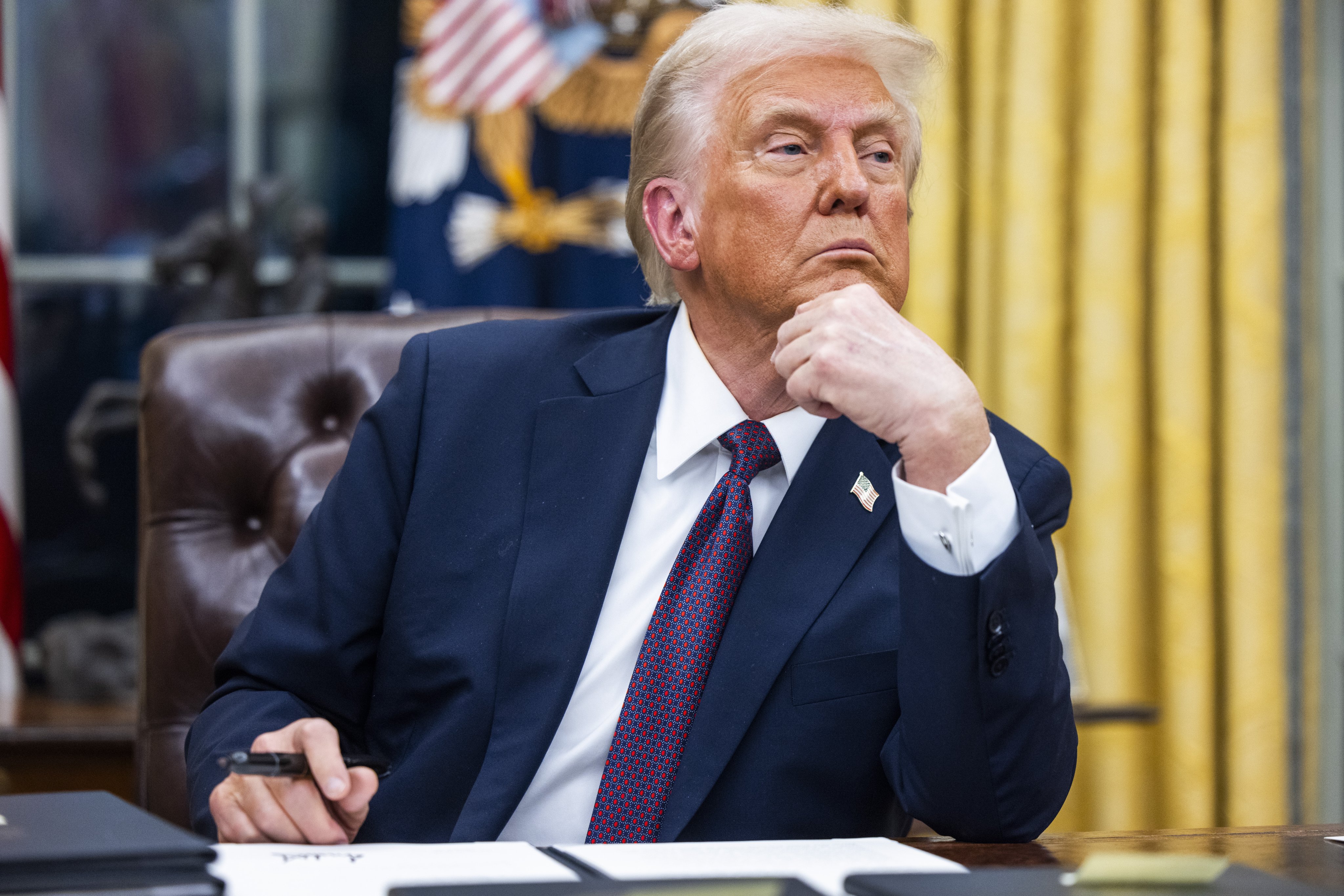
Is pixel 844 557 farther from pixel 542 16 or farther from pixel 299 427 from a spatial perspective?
pixel 542 16

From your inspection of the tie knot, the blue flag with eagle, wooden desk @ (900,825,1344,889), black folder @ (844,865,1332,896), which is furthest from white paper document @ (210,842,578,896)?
the blue flag with eagle

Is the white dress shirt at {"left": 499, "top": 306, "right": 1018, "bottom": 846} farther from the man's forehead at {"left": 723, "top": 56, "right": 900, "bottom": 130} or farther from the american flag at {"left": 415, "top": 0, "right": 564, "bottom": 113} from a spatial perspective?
the american flag at {"left": 415, "top": 0, "right": 564, "bottom": 113}

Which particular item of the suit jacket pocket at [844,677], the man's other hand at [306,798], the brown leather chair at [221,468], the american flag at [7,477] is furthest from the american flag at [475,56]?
the man's other hand at [306,798]

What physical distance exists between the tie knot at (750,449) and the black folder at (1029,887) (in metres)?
0.56

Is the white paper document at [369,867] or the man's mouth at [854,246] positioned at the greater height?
the man's mouth at [854,246]

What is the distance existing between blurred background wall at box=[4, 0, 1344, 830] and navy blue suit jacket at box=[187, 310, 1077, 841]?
46.4 inches

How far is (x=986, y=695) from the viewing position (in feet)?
3.35

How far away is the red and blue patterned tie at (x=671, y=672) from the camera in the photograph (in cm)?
112

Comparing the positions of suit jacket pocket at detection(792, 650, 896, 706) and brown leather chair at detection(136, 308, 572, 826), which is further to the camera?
brown leather chair at detection(136, 308, 572, 826)

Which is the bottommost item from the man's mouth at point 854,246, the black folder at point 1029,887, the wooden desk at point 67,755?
the wooden desk at point 67,755

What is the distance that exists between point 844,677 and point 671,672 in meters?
0.16

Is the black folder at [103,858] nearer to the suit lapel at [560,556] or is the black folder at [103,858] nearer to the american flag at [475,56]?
the suit lapel at [560,556]
